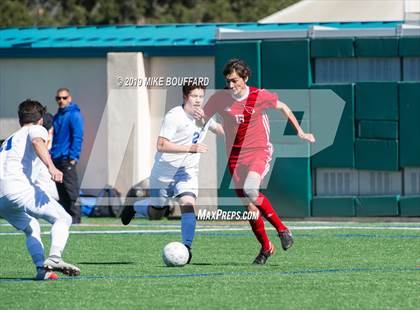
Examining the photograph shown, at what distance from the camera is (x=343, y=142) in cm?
1916

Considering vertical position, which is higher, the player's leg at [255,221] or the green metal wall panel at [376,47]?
the green metal wall panel at [376,47]

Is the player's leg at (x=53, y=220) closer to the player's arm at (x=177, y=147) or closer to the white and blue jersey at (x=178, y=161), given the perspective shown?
the player's arm at (x=177, y=147)

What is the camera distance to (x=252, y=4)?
39344mm

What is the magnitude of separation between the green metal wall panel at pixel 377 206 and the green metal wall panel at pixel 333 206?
13cm

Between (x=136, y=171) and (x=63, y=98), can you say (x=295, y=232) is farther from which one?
(x=136, y=171)

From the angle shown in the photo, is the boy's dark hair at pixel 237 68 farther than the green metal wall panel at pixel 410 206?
No

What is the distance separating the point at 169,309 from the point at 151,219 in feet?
35.4

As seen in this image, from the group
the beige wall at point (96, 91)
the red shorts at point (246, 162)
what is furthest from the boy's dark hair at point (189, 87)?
the beige wall at point (96, 91)

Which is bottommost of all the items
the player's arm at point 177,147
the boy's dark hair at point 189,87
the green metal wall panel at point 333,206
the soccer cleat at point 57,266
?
the green metal wall panel at point 333,206

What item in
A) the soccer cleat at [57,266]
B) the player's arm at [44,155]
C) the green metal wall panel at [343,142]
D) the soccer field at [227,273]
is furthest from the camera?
the green metal wall panel at [343,142]

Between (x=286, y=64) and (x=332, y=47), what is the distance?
0.81m

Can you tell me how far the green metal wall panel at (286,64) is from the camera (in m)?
19.2

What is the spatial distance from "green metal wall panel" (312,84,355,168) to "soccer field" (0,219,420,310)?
8.94 feet

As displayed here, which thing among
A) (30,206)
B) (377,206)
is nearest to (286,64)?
(377,206)
